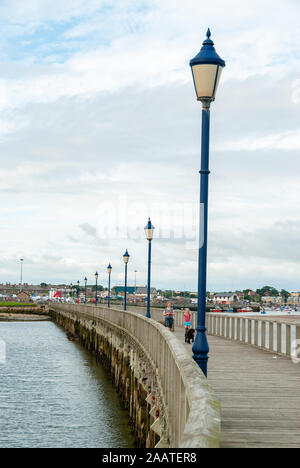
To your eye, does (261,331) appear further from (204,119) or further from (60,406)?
(204,119)

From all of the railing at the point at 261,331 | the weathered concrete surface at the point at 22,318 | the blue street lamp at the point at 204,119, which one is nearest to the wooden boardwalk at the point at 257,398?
the railing at the point at 261,331

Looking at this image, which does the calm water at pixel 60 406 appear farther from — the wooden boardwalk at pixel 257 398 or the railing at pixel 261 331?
the wooden boardwalk at pixel 257 398

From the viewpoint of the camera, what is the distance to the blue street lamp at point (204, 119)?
9.81 meters

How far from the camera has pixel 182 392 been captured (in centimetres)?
786

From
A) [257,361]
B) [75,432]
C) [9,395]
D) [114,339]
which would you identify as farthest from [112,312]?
[257,361]

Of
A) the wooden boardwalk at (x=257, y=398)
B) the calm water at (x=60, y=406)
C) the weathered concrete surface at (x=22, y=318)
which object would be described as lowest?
the weathered concrete surface at (x=22, y=318)

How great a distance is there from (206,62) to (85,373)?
30.7 meters

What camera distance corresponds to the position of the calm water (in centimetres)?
2105

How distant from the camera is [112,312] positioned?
118 feet

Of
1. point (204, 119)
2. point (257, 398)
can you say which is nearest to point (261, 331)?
point (257, 398)

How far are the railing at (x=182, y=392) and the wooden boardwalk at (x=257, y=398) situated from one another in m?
0.73

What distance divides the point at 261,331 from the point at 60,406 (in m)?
10.4

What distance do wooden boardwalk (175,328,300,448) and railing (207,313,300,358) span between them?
1.92ft
